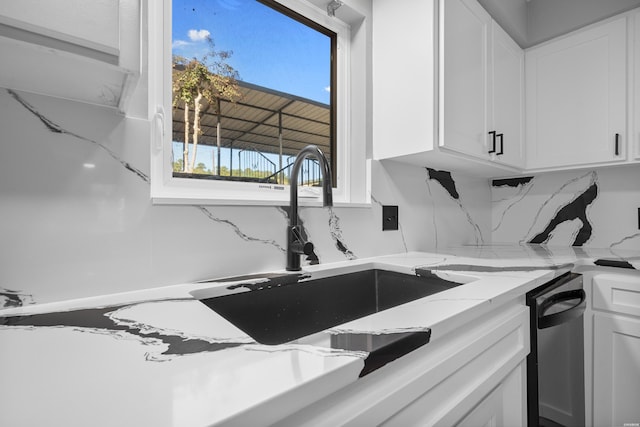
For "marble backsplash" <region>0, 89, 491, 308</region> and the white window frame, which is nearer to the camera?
"marble backsplash" <region>0, 89, 491, 308</region>

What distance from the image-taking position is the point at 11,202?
2.14 feet

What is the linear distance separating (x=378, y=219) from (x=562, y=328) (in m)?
0.78

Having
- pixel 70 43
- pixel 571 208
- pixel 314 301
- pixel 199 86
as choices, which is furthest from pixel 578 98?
pixel 70 43

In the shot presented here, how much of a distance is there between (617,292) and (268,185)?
4.72ft

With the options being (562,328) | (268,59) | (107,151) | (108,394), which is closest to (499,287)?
(562,328)

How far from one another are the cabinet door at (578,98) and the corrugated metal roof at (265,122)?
1282 millimetres

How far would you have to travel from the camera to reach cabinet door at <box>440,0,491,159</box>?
3.97 ft

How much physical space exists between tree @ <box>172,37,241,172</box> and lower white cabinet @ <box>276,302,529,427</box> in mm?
869

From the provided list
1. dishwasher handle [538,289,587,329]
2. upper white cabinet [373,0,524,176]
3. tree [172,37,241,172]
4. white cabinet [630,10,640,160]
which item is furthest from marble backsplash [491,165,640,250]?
tree [172,37,241,172]

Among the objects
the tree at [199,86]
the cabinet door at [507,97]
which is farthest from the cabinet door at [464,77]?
the tree at [199,86]

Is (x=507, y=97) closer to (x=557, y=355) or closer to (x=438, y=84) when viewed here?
(x=438, y=84)

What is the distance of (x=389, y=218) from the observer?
1.44m

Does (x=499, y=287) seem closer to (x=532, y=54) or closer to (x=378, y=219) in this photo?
(x=378, y=219)

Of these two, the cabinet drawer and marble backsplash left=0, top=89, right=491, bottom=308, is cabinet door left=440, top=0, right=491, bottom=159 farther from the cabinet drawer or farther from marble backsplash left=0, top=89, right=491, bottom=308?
marble backsplash left=0, top=89, right=491, bottom=308
